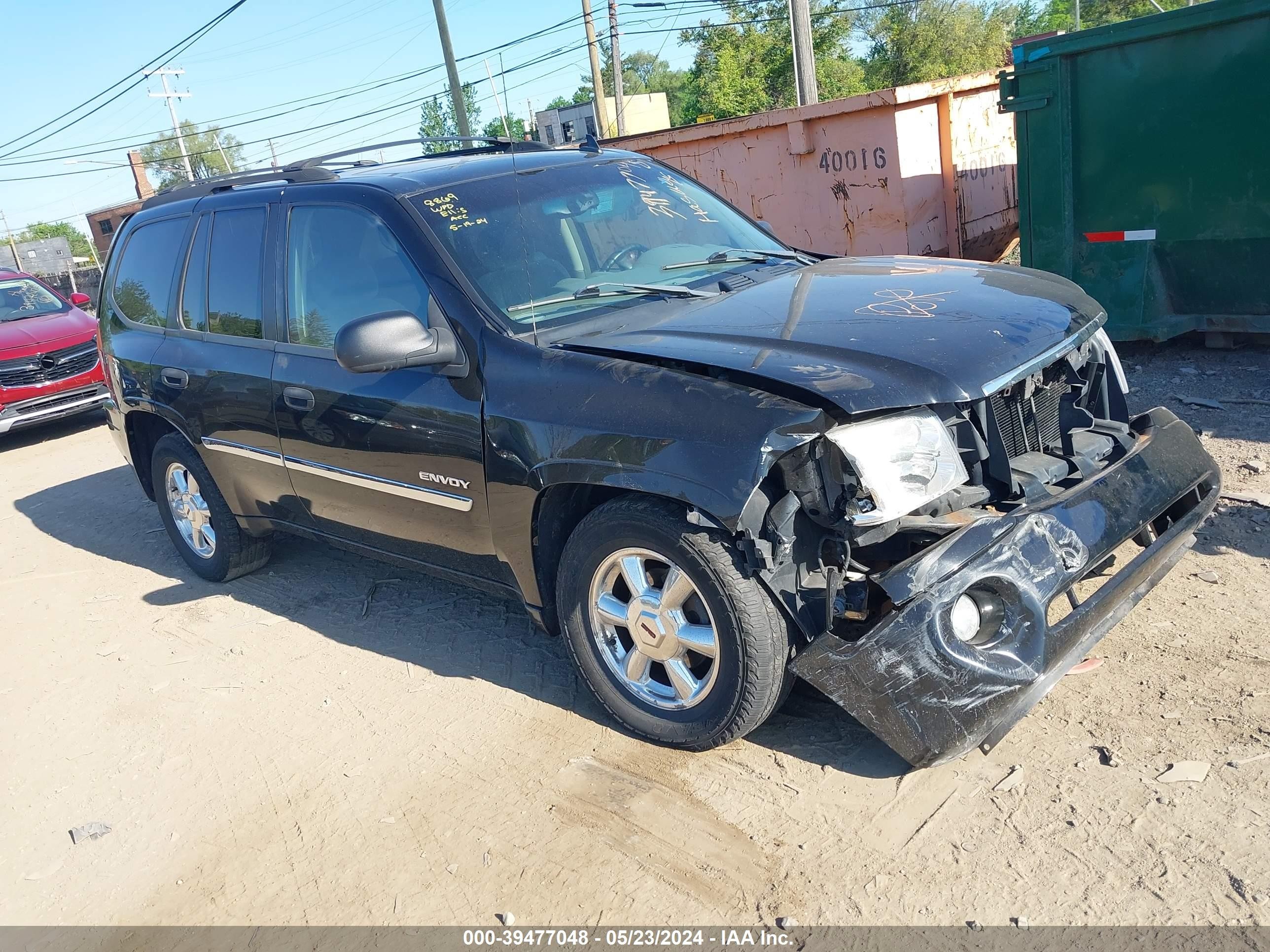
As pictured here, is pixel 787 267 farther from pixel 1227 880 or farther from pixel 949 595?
pixel 1227 880

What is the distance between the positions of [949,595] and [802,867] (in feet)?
2.75

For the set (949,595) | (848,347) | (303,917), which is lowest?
(303,917)

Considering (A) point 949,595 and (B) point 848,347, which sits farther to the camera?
(B) point 848,347

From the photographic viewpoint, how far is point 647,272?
3949 millimetres

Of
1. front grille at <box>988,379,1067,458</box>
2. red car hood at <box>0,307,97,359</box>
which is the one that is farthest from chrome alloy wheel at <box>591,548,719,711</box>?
red car hood at <box>0,307,97,359</box>

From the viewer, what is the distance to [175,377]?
503 cm

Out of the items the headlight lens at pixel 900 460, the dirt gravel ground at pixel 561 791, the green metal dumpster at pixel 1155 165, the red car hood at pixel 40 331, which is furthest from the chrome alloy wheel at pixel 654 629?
the red car hood at pixel 40 331

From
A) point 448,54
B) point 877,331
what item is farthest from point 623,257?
point 448,54

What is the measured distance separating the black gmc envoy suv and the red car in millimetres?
6964

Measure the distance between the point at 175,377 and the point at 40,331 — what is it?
7268mm

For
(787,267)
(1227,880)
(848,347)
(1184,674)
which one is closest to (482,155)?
(787,267)

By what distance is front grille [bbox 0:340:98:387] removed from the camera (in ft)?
34.0

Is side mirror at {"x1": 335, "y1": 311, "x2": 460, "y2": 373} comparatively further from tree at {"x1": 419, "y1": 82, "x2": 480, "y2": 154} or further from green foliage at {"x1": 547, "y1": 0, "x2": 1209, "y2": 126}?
green foliage at {"x1": 547, "y1": 0, "x2": 1209, "y2": 126}

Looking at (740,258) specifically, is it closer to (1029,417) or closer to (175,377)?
(1029,417)
